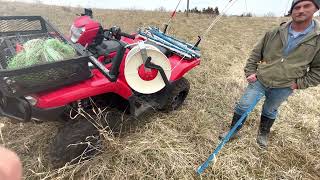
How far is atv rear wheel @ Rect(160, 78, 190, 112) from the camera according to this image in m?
4.03

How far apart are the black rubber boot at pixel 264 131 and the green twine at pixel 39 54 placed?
7.28 feet

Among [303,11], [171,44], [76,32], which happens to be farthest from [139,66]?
[303,11]

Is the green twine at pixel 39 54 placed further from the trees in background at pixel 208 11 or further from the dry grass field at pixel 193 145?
the trees in background at pixel 208 11

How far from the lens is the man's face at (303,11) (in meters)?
2.92

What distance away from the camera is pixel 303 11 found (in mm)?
2934

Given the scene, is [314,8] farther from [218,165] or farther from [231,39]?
[231,39]

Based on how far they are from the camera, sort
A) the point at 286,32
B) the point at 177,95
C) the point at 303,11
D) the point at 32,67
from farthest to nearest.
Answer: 1. the point at 177,95
2. the point at 286,32
3. the point at 303,11
4. the point at 32,67

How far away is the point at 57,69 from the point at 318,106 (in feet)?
13.1

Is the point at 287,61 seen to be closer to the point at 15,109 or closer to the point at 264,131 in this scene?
the point at 264,131

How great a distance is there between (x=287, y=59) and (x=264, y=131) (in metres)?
0.99

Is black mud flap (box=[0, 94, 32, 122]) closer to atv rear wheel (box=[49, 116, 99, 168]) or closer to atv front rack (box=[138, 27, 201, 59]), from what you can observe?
atv rear wheel (box=[49, 116, 99, 168])

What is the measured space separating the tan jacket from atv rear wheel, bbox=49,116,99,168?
5.85 feet

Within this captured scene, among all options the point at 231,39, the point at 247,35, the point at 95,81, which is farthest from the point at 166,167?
the point at 247,35

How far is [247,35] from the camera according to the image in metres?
9.87
